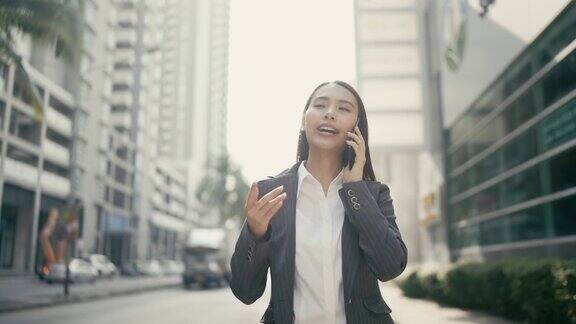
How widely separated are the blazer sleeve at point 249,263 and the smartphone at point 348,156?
0.42 meters

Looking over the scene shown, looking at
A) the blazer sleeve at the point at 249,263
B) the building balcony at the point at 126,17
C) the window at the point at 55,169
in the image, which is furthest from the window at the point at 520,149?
the building balcony at the point at 126,17

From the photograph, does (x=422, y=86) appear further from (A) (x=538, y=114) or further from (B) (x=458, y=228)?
(A) (x=538, y=114)

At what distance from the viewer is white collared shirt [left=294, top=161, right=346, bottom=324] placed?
6.44ft

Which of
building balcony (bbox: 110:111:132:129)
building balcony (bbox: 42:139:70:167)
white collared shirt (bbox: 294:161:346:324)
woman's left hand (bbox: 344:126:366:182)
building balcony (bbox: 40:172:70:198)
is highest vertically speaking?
building balcony (bbox: 110:111:132:129)

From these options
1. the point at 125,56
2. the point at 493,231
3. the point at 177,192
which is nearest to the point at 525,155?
the point at 493,231

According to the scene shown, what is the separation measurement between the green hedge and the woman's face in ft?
21.7

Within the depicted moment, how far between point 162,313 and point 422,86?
16906mm

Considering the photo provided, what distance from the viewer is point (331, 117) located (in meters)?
2.18

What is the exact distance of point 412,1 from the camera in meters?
27.4

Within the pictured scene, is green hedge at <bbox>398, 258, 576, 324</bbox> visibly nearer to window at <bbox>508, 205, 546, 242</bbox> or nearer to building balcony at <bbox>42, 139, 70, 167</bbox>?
window at <bbox>508, 205, 546, 242</bbox>

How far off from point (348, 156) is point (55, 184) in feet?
135

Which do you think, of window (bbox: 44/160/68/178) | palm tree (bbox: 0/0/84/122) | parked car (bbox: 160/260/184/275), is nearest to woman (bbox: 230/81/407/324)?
palm tree (bbox: 0/0/84/122)

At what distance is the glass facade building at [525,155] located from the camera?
12.2 metres

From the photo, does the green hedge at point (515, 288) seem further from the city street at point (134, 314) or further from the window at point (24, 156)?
the window at point (24, 156)
